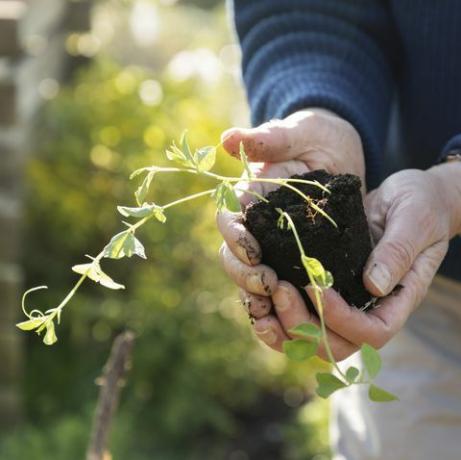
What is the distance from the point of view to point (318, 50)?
191 centimetres

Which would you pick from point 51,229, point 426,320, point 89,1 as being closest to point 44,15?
point 89,1

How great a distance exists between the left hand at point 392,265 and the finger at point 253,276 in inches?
0.6

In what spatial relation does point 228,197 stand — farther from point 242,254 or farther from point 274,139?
point 274,139

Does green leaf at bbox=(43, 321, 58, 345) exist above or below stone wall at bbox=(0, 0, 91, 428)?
above

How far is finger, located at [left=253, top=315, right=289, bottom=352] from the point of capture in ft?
4.38

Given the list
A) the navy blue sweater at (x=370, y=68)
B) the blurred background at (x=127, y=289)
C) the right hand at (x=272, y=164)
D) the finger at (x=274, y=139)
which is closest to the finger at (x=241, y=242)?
the right hand at (x=272, y=164)

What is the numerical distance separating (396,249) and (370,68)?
638 millimetres

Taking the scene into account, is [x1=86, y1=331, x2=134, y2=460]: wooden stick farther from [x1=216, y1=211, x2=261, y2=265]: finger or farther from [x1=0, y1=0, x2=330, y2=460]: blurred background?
[x1=0, y1=0, x2=330, y2=460]: blurred background

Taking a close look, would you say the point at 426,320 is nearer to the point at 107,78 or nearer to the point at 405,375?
the point at 405,375

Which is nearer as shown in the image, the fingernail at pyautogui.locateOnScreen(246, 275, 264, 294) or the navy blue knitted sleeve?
the fingernail at pyautogui.locateOnScreen(246, 275, 264, 294)

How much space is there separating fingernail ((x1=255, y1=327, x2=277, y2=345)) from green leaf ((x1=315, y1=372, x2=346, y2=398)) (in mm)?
187

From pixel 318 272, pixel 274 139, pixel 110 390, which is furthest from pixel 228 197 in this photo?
pixel 110 390

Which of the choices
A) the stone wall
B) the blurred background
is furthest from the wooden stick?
the stone wall

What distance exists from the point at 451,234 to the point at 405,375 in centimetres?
59
